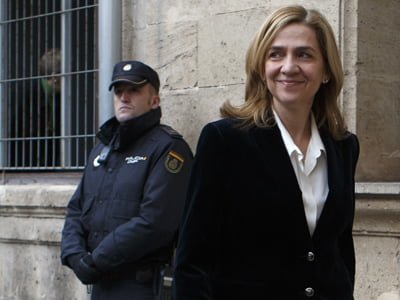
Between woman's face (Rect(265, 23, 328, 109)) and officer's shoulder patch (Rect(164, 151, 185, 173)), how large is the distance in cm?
177

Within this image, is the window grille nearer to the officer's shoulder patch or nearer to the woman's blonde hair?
the officer's shoulder patch

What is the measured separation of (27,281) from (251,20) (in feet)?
9.02

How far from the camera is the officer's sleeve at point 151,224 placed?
13.8ft

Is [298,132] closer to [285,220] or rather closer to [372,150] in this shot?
[285,220]

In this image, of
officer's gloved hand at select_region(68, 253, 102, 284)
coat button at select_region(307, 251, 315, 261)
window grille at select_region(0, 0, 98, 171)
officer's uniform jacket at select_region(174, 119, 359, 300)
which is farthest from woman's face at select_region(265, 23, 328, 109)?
window grille at select_region(0, 0, 98, 171)

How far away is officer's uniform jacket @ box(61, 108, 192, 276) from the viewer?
4238mm

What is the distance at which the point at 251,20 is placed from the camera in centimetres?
544

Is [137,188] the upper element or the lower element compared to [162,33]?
lower

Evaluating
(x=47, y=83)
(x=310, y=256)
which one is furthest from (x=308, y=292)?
(x=47, y=83)

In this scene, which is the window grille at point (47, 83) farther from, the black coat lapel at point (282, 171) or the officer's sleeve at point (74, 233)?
the black coat lapel at point (282, 171)

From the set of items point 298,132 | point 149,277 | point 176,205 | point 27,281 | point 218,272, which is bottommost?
point 27,281

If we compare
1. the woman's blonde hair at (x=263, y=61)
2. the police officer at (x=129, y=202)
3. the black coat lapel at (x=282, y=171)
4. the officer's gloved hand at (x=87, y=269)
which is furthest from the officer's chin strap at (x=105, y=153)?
the black coat lapel at (x=282, y=171)

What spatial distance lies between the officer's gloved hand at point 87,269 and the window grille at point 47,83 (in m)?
2.36

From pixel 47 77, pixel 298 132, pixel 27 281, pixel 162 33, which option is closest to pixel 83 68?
pixel 47 77
